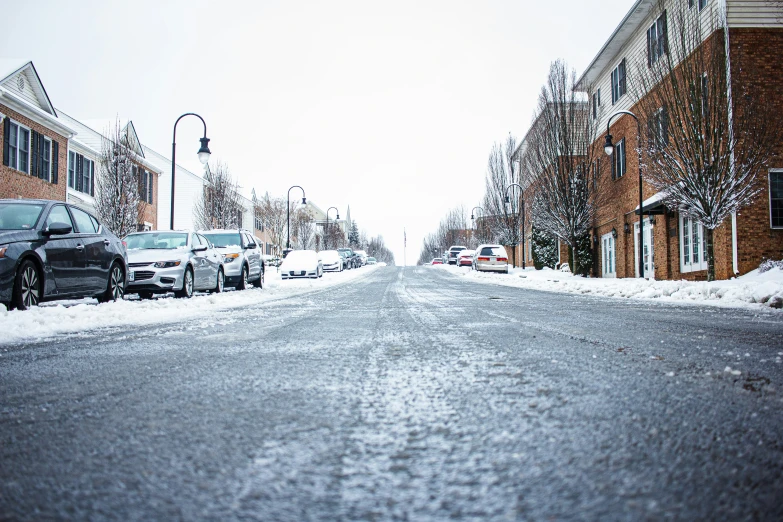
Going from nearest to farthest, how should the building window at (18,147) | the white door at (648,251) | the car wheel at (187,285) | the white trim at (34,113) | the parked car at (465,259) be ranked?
the car wheel at (187,285), the white trim at (34,113), the building window at (18,147), the white door at (648,251), the parked car at (465,259)

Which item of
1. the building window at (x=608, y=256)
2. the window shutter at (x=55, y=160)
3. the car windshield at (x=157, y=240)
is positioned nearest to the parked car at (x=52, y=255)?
the car windshield at (x=157, y=240)

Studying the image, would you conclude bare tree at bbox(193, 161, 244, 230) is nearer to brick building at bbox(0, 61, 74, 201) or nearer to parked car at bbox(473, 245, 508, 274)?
brick building at bbox(0, 61, 74, 201)

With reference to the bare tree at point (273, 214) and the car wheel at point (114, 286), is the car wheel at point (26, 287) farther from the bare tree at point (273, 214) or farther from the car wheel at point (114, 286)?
the bare tree at point (273, 214)

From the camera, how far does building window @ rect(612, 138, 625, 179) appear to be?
28.9m

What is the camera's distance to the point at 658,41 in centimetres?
1919

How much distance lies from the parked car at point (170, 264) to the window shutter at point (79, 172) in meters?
17.7

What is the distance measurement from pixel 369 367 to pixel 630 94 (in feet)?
84.8

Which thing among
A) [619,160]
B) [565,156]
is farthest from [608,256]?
[565,156]

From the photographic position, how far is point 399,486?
70.5 inches

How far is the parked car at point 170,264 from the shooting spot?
13031mm

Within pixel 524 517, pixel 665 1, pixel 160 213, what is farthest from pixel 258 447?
pixel 160 213

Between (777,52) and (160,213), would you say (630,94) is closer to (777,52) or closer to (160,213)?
(777,52)

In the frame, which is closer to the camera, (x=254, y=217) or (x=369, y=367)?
(x=369, y=367)

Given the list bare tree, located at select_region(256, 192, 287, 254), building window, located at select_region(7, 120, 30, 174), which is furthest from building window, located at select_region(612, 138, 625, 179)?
bare tree, located at select_region(256, 192, 287, 254)
